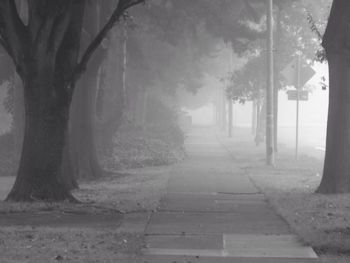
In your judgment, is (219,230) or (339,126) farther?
(339,126)

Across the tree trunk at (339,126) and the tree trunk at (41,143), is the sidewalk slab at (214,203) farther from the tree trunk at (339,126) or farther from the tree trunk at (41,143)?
the tree trunk at (41,143)

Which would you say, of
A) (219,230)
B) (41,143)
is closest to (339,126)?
(219,230)

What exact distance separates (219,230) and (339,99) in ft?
18.9

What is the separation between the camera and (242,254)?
358 inches

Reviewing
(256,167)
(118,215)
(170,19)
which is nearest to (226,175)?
(256,167)

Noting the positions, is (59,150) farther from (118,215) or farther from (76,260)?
(76,260)

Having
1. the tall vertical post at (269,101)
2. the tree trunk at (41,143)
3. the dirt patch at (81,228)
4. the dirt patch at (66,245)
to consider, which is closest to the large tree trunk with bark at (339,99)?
the dirt patch at (81,228)

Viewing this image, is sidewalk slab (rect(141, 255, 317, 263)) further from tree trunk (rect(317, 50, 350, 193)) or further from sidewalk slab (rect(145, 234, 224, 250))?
tree trunk (rect(317, 50, 350, 193))

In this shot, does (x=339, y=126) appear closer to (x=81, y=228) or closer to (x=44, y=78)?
(x=44, y=78)

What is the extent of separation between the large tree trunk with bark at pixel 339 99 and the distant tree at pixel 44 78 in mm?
4514

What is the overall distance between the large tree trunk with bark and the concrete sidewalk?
1653 mm

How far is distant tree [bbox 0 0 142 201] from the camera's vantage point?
13.5m

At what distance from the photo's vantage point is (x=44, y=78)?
13.5 metres

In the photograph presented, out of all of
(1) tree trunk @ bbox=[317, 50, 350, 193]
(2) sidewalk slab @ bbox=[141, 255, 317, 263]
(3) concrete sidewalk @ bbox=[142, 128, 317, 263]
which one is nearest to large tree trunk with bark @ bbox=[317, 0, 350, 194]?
(1) tree trunk @ bbox=[317, 50, 350, 193]
